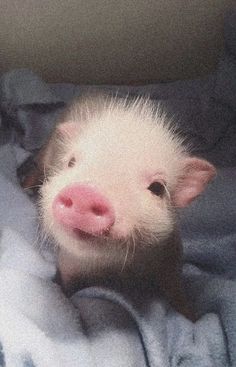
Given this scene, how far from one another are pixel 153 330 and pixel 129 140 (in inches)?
8.6

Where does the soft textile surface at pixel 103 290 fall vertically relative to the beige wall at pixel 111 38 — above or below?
below

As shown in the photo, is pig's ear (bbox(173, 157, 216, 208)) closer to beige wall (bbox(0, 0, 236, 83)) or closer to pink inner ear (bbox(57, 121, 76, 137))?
pink inner ear (bbox(57, 121, 76, 137))

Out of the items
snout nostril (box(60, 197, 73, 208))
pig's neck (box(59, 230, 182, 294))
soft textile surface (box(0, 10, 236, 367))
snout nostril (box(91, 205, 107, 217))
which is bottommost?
soft textile surface (box(0, 10, 236, 367))

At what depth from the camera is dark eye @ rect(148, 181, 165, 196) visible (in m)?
0.73

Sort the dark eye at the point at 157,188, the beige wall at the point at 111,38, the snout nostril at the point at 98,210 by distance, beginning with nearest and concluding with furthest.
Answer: the snout nostril at the point at 98,210
the dark eye at the point at 157,188
the beige wall at the point at 111,38

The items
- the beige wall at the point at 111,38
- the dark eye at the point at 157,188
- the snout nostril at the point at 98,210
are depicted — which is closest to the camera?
the snout nostril at the point at 98,210

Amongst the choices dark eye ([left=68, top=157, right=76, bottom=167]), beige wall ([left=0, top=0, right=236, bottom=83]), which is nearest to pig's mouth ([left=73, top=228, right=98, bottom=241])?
dark eye ([left=68, top=157, right=76, bottom=167])

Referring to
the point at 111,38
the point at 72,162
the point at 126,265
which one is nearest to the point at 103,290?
the point at 126,265

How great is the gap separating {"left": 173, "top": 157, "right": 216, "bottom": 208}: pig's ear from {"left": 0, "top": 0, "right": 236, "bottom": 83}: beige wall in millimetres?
490

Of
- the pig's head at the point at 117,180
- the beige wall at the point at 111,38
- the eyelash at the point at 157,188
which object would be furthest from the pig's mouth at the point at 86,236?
the beige wall at the point at 111,38

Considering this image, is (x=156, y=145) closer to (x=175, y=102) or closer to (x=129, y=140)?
(x=129, y=140)

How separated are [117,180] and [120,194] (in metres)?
0.02

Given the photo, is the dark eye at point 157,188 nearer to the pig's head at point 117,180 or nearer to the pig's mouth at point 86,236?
the pig's head at point 117,180

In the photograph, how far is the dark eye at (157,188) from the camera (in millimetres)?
731
